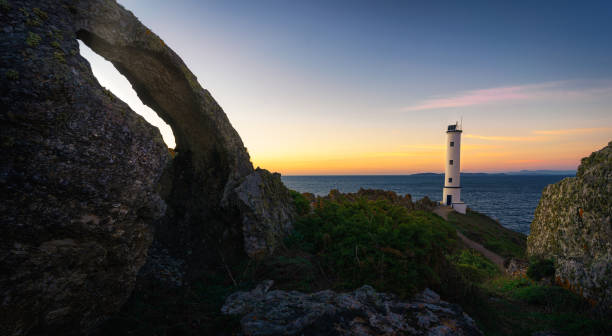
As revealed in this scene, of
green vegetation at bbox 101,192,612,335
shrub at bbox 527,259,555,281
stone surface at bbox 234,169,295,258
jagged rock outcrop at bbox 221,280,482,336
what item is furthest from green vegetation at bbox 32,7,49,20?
shrub at bbox 527,259,555,281

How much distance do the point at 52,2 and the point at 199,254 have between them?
616cm

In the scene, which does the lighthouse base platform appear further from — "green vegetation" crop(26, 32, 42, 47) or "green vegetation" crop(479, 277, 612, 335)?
"green vegetation" crop(26, 32, 42, 47)

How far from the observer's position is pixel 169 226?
830cm

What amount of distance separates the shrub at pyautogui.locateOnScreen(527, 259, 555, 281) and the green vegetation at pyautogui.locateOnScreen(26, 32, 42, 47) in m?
16.2

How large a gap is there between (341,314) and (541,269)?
10709mm

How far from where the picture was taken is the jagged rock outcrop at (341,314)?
4.68m

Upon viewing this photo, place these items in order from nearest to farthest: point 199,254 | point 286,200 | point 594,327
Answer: point 594,327 < point 199,254 < point 286,200

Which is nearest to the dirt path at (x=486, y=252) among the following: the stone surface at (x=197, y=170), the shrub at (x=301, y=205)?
the shrub at (x=301, y=205)

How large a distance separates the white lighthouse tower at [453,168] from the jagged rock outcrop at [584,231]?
32760 millimetres

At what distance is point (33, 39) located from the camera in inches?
153

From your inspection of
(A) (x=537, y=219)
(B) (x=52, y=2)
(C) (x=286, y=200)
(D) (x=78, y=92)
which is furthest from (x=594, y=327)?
(B) (x=52, y=2)

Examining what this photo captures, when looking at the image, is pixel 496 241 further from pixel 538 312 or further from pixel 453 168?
pixel 538 312

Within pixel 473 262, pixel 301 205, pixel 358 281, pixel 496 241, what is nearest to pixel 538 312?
pixel 358 281

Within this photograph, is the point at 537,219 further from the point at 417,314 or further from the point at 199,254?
the point at 199,254
